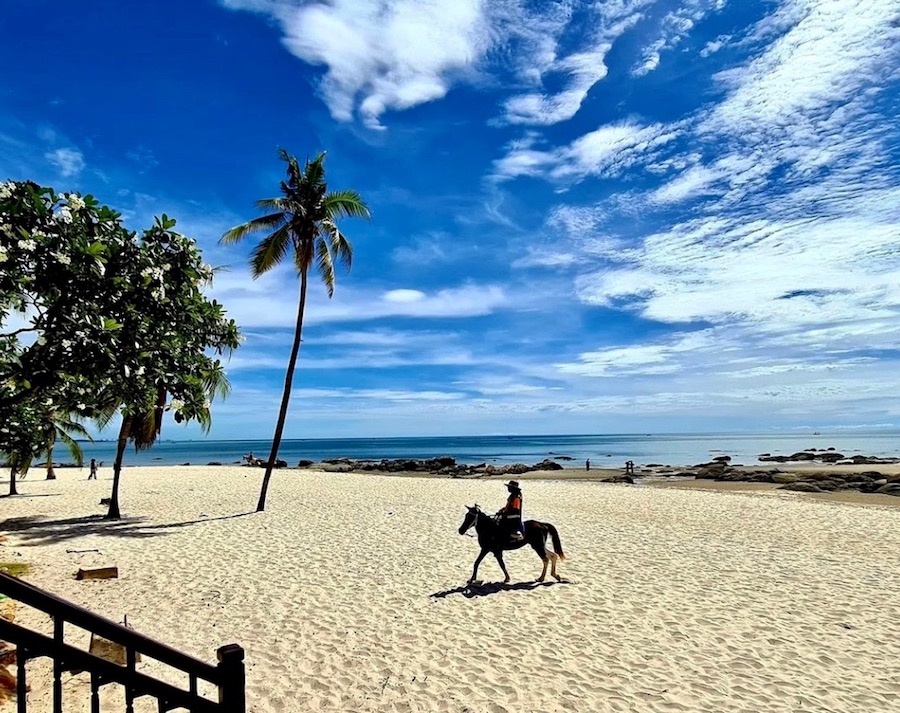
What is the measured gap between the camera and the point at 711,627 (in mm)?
7961

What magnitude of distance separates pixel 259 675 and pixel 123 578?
5.37m

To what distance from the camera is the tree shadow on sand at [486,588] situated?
9.42m

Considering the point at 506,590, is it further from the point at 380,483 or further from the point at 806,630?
the point at 380,483

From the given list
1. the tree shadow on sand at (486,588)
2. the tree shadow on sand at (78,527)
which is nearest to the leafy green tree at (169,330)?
the tree shadow on sand at (486,588)

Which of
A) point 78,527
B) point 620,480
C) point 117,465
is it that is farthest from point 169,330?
point 620,480

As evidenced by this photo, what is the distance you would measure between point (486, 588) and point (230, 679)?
7548 millimetres

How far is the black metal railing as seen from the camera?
259 centimetres

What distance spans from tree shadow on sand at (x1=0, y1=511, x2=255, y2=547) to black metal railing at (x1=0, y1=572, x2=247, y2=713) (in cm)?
1301

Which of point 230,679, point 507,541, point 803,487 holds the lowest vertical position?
point 803,487

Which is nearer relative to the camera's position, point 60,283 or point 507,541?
point 60,283

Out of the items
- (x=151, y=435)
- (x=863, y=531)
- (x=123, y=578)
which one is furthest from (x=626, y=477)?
(x=123, y=578)

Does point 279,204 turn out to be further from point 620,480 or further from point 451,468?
point 451,468

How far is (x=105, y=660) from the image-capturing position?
8.83 feet

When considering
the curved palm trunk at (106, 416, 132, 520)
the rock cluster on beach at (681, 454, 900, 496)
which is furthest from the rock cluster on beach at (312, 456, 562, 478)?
the curved palm trunk at (106, 416, 132, 520)
